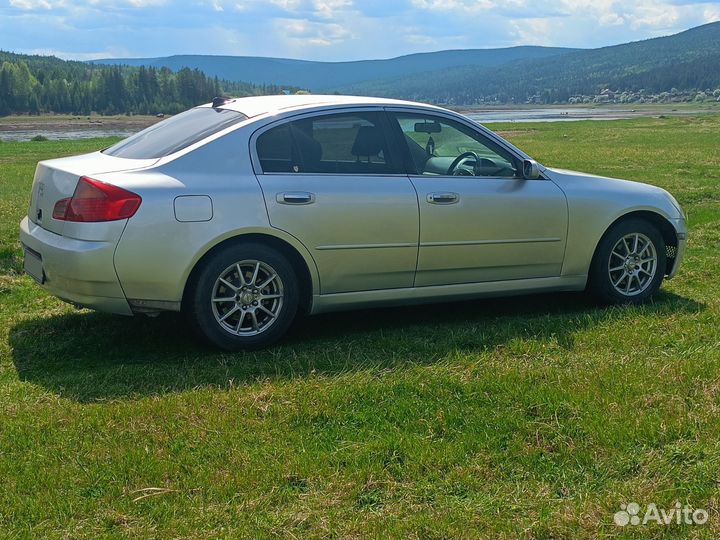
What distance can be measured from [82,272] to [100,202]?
1.43ft

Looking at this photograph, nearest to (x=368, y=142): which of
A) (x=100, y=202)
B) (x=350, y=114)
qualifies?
(x=350, y=114)

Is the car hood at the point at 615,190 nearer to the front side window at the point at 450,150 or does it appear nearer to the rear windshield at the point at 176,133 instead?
the front side window at the point at 450,150

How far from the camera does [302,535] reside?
312 centimetres

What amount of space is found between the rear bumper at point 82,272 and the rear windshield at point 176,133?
2.62 feet

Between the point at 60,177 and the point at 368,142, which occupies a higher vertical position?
the point at 368,142

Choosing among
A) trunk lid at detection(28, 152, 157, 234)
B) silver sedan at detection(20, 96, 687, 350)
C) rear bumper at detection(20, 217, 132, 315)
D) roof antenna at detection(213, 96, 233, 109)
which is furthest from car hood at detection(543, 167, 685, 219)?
rear bumper at detection(20, 217, 132, 315)

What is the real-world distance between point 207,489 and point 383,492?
737 mm

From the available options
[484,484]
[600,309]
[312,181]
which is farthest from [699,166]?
[484,484]

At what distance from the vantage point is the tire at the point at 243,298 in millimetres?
5160

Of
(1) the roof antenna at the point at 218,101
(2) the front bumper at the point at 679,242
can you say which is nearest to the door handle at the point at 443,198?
(1) the roof antenna at the point at 218,101

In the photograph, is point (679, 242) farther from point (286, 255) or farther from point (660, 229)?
point (286, 255)

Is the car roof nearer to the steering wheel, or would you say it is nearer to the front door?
the front door

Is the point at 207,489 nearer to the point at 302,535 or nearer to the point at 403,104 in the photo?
the point at 302,535

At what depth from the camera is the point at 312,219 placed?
212 inches
